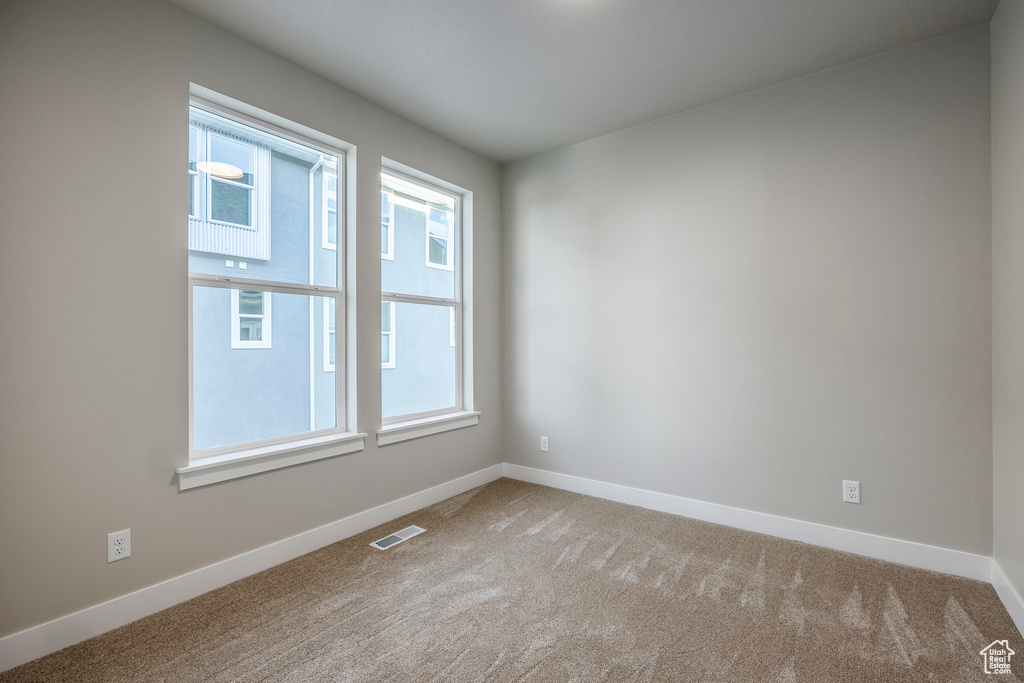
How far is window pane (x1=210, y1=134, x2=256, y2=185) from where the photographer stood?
2.39 meters

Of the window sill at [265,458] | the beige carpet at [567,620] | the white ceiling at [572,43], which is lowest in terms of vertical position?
the beige carpet at [567,620]

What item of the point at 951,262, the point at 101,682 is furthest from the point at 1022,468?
the point at 101,682

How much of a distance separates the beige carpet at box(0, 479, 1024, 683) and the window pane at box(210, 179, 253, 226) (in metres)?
1.85

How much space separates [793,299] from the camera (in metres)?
2.76

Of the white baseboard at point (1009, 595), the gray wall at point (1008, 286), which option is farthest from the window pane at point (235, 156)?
the white baseboard at point (1009, 595)

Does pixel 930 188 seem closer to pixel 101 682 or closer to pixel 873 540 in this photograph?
pixel 873 540

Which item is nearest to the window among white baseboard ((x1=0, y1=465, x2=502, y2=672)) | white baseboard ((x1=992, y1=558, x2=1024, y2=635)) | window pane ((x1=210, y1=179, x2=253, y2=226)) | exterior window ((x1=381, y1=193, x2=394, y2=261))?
Result: window pane ((x1=210, y1=179, x2=253, y2=226))

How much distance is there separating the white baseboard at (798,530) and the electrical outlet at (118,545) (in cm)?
271

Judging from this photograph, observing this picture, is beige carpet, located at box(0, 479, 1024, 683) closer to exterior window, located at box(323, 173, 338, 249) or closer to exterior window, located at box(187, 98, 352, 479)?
exterior window, located at box(187, 98, 352, 479)

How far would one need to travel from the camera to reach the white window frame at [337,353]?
2250 mm

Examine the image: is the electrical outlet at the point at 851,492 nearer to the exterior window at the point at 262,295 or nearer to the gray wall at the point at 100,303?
the exterior window at the point at 262,295

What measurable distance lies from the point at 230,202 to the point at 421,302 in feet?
4.66

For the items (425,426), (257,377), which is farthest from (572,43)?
(425,426)

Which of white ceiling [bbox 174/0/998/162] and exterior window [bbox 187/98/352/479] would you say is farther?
exterior window [bbox 187/98/352/479]
